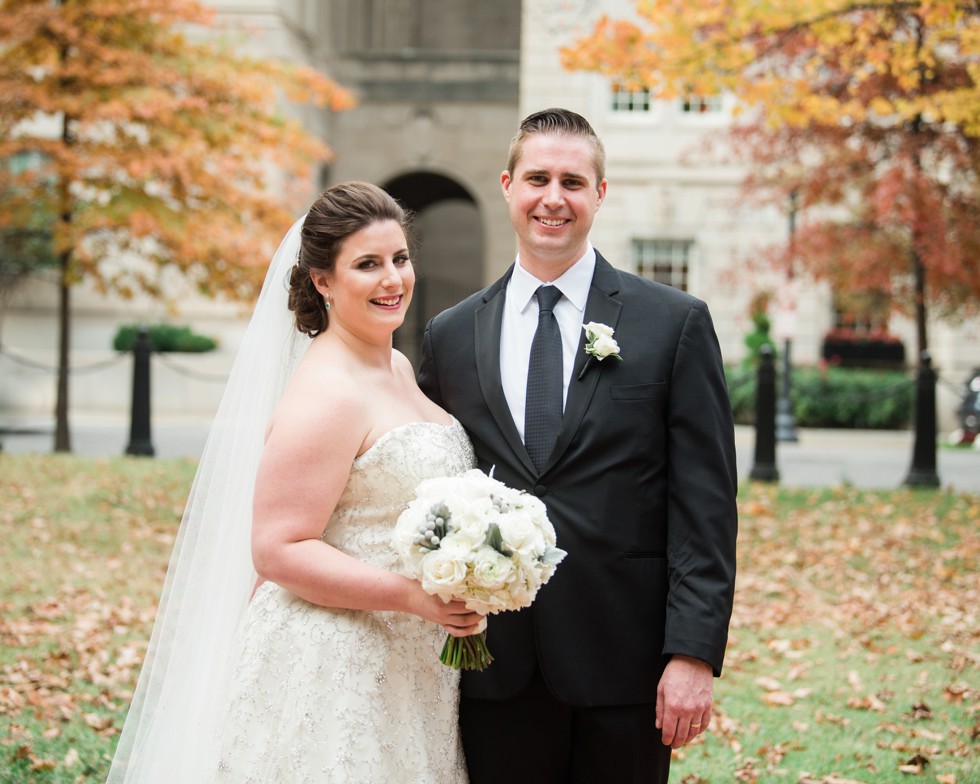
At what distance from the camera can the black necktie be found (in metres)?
3.24

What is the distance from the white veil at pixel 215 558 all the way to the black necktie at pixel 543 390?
0.87 metres

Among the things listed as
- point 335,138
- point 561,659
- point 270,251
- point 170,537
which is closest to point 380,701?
point 561,659

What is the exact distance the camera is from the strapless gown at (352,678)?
3.14 metres

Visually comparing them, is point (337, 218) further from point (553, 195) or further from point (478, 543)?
point (478, 543)

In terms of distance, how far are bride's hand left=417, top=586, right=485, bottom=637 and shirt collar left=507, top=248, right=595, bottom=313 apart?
3.37ft

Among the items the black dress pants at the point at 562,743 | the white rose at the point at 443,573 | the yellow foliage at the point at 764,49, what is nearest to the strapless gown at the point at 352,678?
the black dress pants at the point at 562,743

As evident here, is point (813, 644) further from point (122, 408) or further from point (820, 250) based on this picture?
point (122, 408)

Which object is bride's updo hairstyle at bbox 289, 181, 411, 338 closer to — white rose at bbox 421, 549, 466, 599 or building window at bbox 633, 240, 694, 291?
white rose at bbox 421, 549, 466, 599

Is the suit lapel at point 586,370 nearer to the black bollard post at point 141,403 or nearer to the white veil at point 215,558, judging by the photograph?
the white veil at point 215,558

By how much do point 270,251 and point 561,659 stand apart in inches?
495

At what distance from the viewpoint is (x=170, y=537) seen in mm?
10242

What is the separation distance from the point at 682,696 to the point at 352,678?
3.08ft

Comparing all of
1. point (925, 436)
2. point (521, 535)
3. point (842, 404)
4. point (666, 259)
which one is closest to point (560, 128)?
point (521, 535)

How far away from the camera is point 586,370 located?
10.6ft
